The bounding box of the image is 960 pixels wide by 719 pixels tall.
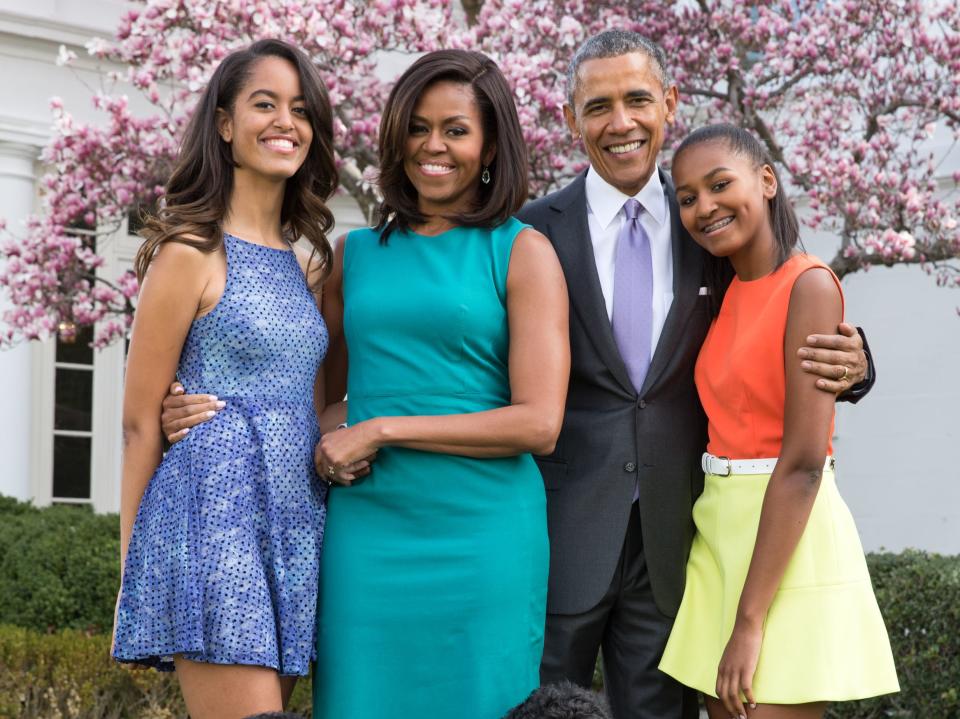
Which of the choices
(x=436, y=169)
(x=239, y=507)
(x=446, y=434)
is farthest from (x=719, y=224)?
(x=239, y=507)

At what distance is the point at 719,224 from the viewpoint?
134 inches

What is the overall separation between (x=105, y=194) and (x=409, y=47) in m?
1.94

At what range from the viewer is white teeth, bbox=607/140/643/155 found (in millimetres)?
3762

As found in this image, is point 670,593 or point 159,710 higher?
point 670,593

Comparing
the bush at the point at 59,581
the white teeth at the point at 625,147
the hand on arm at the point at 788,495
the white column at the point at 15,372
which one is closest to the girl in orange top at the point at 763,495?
the hand on arm at the point at 788,495

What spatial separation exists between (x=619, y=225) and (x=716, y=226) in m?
0.42

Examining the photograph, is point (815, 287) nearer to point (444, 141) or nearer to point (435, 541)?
point (444, 141)

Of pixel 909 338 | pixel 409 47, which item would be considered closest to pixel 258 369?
pixel 409 47

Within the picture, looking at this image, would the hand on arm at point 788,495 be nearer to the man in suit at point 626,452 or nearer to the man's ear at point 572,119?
the man in suit at point 626,452

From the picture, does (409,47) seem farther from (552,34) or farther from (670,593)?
(670,593)

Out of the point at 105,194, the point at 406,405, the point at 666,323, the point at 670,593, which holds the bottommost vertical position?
the point at 670,593

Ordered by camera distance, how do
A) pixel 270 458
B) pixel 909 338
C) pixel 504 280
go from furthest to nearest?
pixel 909 338 → pixel 504 280 → pixel 270 458

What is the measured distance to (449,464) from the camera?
3256 mm

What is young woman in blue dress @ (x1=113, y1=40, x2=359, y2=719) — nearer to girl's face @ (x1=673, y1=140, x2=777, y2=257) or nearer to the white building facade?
girl's face @ (x1=673, y1=140, x2=777, y2=257)
